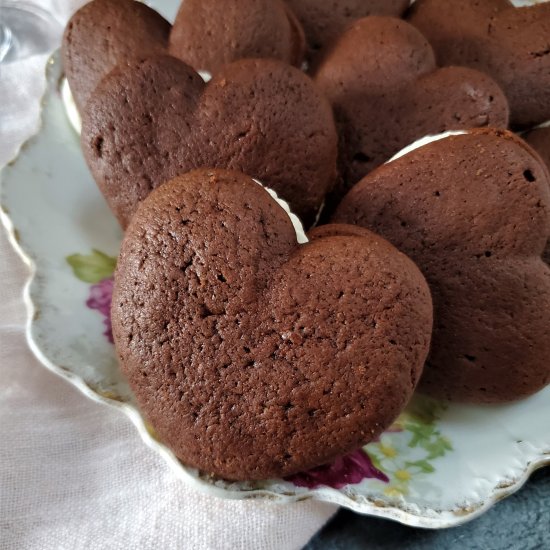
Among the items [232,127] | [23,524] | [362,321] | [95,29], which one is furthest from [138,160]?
[23,524]

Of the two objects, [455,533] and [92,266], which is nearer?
[455,533]

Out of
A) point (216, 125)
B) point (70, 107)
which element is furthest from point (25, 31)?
point (216, 125)

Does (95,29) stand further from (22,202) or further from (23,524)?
(23,524)

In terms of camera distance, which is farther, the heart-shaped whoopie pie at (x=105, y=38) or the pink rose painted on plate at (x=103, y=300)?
the heart-shaped whoopie pie at (x=105, y=38)

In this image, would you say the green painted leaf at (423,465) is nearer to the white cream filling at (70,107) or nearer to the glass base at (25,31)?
the white cream filling at (70,107)

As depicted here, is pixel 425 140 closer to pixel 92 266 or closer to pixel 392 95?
pixel 392 95

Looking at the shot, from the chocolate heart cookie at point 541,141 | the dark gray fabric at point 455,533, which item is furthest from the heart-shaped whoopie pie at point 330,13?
the dark gray fabric at point 455,533

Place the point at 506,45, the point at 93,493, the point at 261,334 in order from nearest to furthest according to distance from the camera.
Result: 1. the point at 261,334
2. the point at 93,493
3. the point at 506,45
